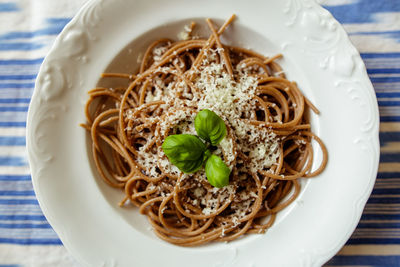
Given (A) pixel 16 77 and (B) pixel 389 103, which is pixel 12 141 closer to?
(A) pixel 16 77

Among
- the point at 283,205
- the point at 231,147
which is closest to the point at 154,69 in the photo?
the point at 231,147

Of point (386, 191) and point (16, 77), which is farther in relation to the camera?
point (16, 77)

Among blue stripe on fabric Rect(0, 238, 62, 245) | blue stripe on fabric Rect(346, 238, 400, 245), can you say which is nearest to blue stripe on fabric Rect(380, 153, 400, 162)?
blue stripe on fabric Rect(346, 238, 400, 245)

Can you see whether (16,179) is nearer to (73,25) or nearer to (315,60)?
(73,25)

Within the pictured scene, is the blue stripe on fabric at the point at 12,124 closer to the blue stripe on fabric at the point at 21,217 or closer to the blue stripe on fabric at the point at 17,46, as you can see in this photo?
the blue stripe on fabric at the point at 17,46

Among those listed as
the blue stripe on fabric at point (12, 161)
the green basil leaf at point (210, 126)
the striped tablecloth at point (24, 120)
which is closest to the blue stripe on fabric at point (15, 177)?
the striped tablecloth at point (24, 120)

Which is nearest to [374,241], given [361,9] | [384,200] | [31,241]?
[384,200]
